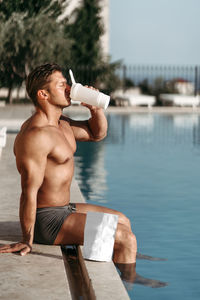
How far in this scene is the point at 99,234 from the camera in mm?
4516

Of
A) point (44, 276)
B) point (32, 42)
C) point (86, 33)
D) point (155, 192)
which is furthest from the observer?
point (86, 33)

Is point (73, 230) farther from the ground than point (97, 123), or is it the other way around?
point (97, 123)

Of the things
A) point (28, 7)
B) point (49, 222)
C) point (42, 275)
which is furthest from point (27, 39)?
point (42, 275)

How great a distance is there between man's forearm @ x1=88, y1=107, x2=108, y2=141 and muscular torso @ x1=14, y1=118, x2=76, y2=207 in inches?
12.5

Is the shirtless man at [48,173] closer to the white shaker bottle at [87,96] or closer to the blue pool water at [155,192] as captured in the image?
the white shaker bottle at [87,96]

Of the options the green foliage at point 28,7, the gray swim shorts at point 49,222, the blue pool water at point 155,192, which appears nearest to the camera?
the gray swim shorts at point 49,222

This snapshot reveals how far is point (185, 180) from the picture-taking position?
34.4 feet

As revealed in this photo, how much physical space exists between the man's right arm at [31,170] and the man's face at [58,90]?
26cm

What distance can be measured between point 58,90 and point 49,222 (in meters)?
0.94

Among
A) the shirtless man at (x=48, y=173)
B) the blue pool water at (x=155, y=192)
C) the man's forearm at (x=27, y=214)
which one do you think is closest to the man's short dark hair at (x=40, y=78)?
the shirtless man at (x=48, y=173)

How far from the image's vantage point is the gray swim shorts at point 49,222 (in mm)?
4660

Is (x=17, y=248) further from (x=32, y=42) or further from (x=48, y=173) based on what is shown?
(x=32, y=42)

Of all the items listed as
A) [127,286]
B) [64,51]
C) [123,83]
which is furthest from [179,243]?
[123,83]

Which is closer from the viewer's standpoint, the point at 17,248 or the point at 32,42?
the point at 17,248
